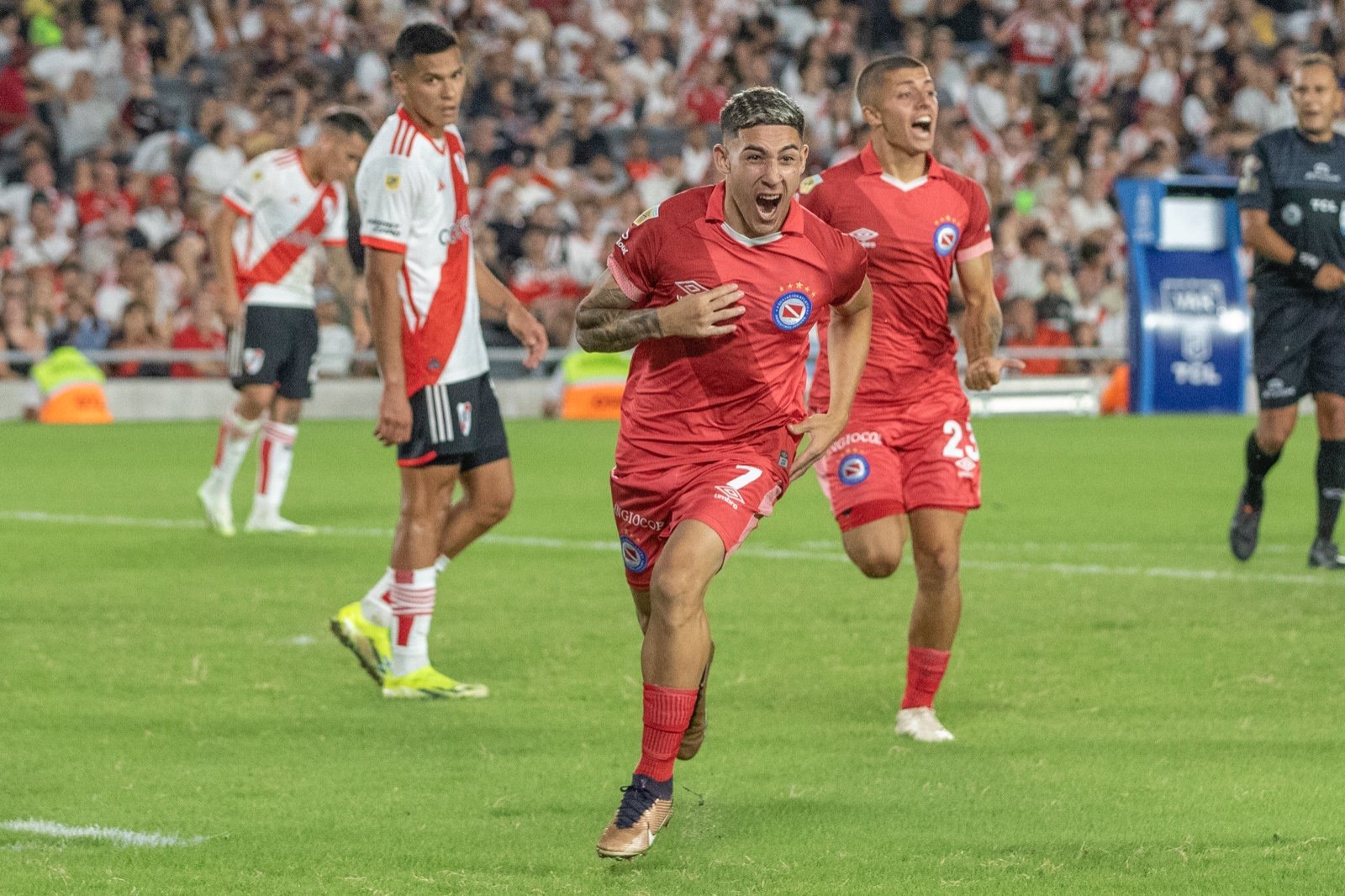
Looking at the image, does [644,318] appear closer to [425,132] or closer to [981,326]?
[981,326]

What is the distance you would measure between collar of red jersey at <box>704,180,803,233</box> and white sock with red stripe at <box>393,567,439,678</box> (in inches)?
94.8

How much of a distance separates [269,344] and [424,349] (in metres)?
4.95

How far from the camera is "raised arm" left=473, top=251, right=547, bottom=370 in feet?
24.8

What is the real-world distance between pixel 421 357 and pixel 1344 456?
5.32 m

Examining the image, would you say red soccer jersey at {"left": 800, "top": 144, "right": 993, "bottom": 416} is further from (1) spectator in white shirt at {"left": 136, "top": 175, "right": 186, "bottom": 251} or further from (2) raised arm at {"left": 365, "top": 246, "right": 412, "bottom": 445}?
(1) spectator in white shirt at {"left": 136, "top": 175, "right": 186, "bottom": 251}

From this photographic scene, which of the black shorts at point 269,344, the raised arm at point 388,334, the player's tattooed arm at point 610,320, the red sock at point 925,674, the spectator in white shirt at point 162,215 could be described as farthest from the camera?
the spectator in white shirt at point 162,215

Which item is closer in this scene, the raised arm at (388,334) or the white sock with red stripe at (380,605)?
the raised arm at (388,334)

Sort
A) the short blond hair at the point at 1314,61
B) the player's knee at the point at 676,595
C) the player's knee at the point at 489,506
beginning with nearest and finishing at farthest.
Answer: the player's knee at the point at 676,595 → the player's knee at the point at 489,506 → the short blond hair at the point at 1314,61

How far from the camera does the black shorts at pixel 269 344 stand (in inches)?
474

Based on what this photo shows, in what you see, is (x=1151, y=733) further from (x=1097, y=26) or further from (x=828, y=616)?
(x=1097, y=26)

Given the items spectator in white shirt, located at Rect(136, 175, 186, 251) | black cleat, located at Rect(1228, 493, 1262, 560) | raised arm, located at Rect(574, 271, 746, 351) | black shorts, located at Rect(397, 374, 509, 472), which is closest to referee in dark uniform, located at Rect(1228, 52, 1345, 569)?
black cleat, located at Rect(1228, 493, 1262, 560)

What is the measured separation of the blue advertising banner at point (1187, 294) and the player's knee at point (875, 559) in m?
14.4

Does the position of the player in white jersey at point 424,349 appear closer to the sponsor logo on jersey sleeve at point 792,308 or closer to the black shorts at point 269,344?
the sponsor logo on jersey sleeve at point 792,308

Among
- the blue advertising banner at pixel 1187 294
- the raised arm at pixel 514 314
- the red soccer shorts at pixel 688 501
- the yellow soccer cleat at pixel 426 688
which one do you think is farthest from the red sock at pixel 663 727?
the blue advertising banner at pixel 1187 294
